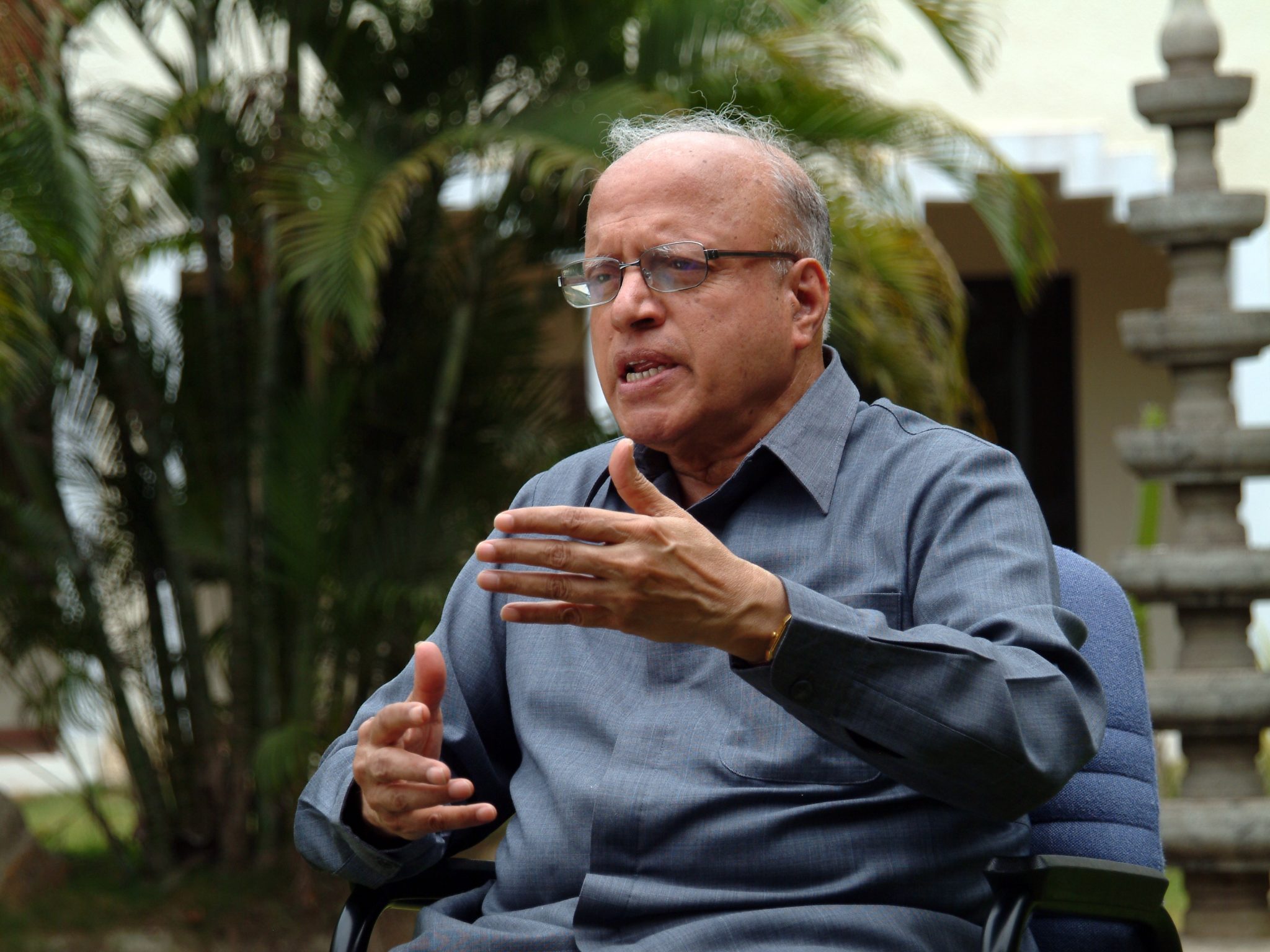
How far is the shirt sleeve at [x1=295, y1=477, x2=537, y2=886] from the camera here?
203cm

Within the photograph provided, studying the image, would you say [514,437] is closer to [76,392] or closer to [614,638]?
[76,392]

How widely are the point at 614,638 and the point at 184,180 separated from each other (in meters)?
3.81

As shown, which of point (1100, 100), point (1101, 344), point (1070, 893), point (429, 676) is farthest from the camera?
point (1101, 344)

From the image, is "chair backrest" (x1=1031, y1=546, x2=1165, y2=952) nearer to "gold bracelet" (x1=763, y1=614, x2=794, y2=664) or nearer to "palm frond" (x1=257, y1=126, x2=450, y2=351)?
"gold bracelet" (x1=763, y1=614, x2=794, y2=664)

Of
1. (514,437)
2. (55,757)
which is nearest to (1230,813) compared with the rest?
(514,437)

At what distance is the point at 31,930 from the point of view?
510cm

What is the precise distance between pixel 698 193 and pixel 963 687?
2.64 ft

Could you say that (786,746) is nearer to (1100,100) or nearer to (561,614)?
(561,614)

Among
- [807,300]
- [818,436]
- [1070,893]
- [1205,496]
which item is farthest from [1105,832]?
[1205,496]

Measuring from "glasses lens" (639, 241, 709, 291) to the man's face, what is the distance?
1 centimetres

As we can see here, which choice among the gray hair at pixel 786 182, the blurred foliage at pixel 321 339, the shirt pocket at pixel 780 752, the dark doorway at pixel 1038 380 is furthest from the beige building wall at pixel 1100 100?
the shirt pocket at pixel 780 752

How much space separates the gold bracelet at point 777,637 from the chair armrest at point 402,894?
2.44 ft

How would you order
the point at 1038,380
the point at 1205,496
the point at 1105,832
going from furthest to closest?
the point at 1038,380 < the point at 1205,496 < the point at 1105,832

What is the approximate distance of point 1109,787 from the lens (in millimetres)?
1998
